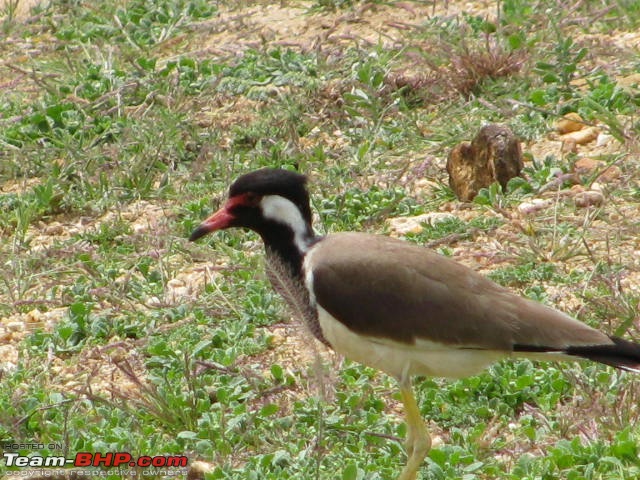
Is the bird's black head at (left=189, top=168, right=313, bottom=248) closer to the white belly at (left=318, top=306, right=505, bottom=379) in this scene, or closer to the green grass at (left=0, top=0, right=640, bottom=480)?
the white belly at (left=318, top=306, right=505, bottom=379)

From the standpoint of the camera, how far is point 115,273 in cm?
720

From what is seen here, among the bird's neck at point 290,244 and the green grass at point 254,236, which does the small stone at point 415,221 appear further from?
the bird's neck at point 290,244

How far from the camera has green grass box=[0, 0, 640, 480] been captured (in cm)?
553

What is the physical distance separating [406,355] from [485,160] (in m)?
2.46

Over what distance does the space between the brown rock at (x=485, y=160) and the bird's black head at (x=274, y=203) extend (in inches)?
80.5

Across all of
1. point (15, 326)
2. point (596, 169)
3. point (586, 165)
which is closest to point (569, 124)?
point (586, 165)

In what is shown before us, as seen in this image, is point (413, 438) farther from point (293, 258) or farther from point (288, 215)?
point (288, 215)

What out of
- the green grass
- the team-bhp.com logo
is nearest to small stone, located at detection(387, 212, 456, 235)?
the green grass

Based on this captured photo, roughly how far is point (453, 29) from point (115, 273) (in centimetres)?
367

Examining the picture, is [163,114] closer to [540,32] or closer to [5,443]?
[540,32]

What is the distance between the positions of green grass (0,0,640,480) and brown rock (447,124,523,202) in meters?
0.12

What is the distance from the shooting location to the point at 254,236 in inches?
298

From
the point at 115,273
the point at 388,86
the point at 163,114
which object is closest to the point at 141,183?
the point at 163,114

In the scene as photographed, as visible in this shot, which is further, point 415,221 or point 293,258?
point 415,221
